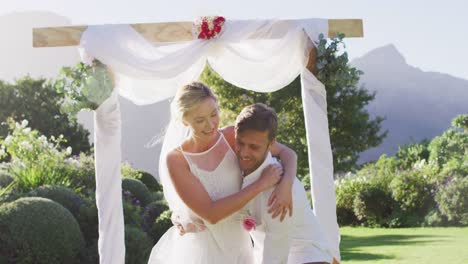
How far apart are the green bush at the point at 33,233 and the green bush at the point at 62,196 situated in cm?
106

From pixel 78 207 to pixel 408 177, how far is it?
865 cm

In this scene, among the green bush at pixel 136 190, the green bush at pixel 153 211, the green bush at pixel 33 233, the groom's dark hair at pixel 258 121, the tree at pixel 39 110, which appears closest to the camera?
the groom's dark hair at pixel 258 121

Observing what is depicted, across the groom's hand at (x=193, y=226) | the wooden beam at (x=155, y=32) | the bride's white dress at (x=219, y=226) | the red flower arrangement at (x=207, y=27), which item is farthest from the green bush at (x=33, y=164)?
the bride's white dress at (x=219, y=226)

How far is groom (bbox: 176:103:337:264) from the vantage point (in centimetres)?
348

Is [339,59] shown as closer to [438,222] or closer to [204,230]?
[204,230]

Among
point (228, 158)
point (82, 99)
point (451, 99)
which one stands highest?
point (451, 99)

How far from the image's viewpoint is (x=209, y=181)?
394 cm

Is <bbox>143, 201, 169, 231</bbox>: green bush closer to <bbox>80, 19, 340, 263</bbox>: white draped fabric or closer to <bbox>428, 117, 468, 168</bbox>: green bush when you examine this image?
<bbox>80, 19, 340, 263</bbox>: white draped fabric

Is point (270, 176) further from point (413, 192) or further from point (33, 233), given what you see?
point (413, 192)

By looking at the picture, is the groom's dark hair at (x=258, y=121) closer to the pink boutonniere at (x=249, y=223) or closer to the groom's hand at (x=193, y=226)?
the pink boutonniere at (x=249, y=223)

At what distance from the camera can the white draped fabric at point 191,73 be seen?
212 inches

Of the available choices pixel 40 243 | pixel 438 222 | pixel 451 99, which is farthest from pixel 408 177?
Answer: pixel 451 99

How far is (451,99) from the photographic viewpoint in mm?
58938

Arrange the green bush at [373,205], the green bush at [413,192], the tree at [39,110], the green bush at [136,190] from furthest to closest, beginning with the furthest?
the tree at [39,110]
the green bush at [373,205]
the green bush at [413,192]
the green bush at [136,190]
